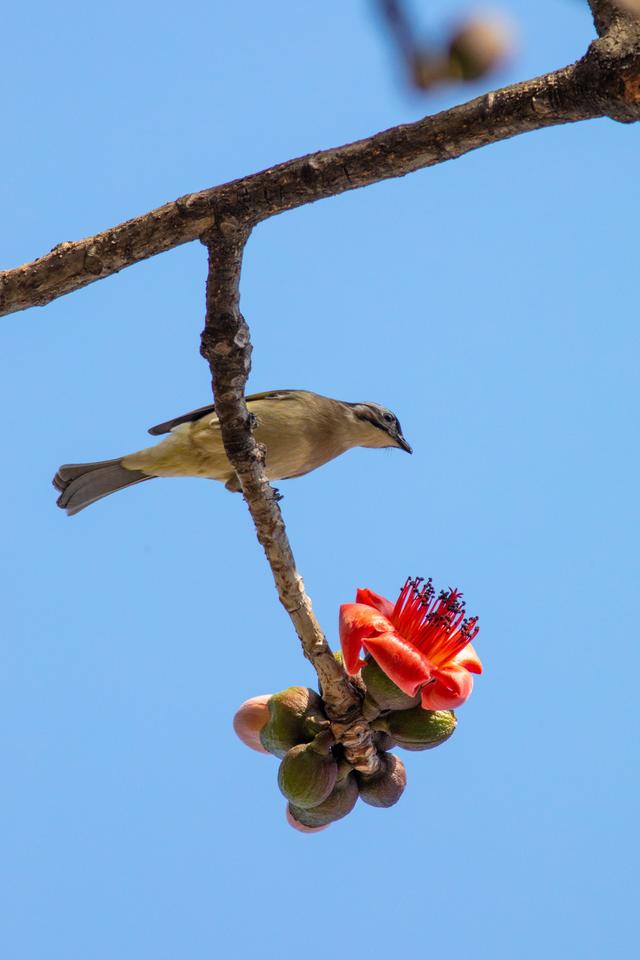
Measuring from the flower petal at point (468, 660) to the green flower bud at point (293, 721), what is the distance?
1.94 feet

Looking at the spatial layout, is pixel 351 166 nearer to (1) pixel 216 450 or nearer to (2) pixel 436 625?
(2) pixel 436 625

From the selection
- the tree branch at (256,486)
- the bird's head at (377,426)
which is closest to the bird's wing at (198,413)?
the bird's head at (377,426)

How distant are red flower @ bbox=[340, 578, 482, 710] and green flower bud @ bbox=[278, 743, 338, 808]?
37 centimetres

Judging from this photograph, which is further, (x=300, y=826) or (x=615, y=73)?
(x=300, y=826)

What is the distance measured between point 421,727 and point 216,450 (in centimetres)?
336

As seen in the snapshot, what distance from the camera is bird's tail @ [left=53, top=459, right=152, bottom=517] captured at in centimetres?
725

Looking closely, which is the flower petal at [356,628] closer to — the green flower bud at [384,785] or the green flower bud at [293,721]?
the green flower bud at [293,721]

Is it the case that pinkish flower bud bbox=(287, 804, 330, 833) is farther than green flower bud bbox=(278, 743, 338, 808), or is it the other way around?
pinkish flower bud bbox=(287, 804, 330, 833)

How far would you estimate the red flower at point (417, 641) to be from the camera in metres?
3.64

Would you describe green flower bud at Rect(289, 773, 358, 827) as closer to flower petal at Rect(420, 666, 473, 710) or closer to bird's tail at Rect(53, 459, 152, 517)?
flower petal at Rect(420, 666, 473, 710)

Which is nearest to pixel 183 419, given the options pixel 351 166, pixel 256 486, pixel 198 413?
pixel 198 413

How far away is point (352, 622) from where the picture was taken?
3.80m

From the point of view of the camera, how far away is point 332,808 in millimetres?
3879

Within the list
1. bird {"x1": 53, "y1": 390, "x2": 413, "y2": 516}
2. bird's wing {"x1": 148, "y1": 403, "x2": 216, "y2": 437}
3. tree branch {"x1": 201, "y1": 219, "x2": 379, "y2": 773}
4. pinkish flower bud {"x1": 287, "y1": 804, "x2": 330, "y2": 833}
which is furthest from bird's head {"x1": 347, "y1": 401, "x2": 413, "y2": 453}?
pinkish flower bud {"x1": 287, "y1": 804, "x2": 330, "y2": 833}
